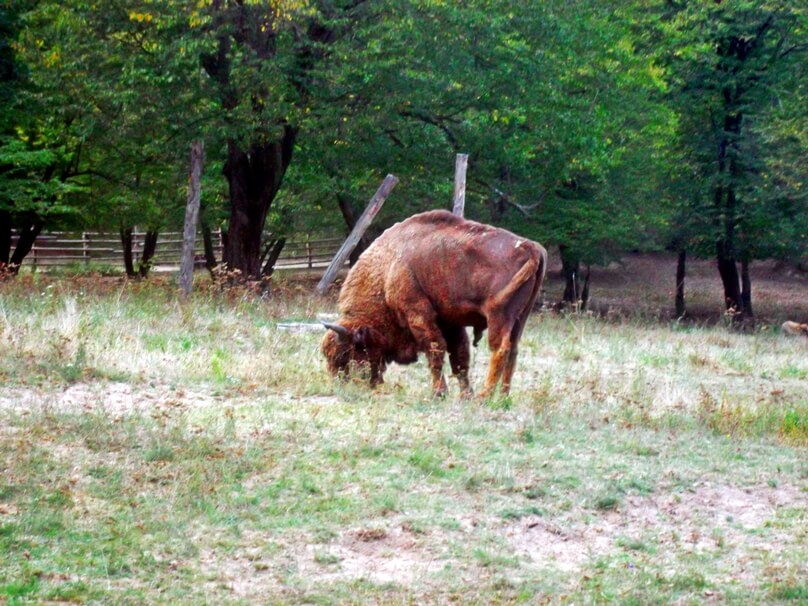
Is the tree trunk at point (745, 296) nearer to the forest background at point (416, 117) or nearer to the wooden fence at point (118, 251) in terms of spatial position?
the forest background at point (416, 117)

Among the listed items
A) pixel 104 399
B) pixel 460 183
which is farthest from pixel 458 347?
pixel 460 183

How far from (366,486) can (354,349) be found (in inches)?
163

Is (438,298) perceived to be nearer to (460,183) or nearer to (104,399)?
(104,399)

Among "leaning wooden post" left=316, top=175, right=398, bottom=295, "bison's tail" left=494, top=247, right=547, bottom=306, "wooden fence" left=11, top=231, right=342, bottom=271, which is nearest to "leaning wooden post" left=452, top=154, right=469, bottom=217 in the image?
"leaning wooden post" left=316, top=175, right=398, bottom=295

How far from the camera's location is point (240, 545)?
6.12 metres

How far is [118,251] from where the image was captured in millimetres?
43719

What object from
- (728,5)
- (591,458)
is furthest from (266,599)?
(728,5)

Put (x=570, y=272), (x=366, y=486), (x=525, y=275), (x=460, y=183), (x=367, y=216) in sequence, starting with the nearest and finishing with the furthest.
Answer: (x=366, y=486), (x=525, y=275), (x=460, y=183), (x=367, y=216), (x=570, y=272)

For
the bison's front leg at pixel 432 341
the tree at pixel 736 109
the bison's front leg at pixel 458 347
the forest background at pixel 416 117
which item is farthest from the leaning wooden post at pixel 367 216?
the tree at pixel 736 109

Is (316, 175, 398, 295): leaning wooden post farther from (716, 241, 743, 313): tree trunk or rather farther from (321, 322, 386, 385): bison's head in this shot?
(716, 241, 743, 313): tree trunk

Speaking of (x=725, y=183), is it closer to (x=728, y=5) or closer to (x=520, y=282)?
(x=728, y=5)

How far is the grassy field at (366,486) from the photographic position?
571cm

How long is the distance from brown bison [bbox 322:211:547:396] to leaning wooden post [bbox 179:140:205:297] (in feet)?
23.1

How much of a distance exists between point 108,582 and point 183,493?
1.39 m
